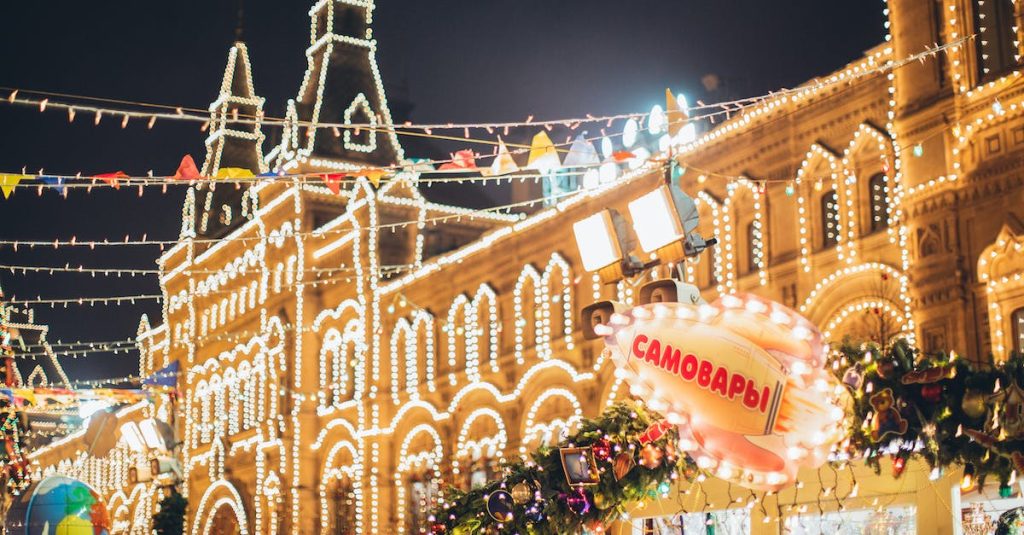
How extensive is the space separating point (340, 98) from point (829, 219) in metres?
20.5

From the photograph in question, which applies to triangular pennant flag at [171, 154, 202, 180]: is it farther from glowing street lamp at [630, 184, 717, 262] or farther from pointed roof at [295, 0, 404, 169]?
pointed roof at [295, 0, 404, 169]

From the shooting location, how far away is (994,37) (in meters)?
18.6

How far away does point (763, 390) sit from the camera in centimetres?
957

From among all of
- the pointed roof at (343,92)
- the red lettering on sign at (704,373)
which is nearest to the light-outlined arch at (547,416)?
the pointed roof at (343,92)

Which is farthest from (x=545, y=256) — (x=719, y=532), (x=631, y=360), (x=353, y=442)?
(x=631, y=360)

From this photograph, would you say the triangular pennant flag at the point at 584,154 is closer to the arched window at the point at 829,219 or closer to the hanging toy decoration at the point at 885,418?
the arched window at the point at 829,219

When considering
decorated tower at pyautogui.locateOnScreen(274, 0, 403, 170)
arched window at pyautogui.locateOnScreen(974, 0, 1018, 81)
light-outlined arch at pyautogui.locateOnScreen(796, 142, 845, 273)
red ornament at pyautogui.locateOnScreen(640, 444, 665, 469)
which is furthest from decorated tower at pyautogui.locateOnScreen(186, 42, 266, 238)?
red ornament at pyautogui.locateOnScreen(640, 444, 665, 469)

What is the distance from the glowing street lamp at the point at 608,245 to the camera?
12.4m

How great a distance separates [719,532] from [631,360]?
140 inches

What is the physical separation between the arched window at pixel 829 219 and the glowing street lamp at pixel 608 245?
10.4 m

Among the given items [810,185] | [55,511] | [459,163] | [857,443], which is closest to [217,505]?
[55,511]

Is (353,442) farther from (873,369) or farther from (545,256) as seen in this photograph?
(873,369)

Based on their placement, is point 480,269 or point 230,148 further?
point 230,148

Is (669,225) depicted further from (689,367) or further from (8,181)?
(8,181)
